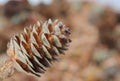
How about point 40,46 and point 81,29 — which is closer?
point 40,46

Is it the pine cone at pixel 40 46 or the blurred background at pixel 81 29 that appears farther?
the blurred background at pixel 81 29

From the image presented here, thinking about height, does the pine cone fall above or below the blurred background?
below

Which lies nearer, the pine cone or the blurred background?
the pine cone

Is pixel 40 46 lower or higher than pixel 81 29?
lower
